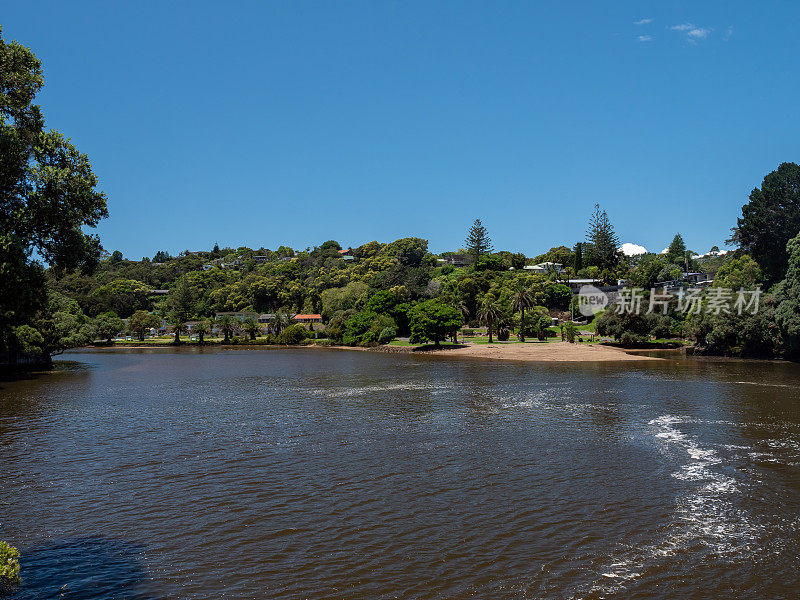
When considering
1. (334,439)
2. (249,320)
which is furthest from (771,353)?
(249,320)

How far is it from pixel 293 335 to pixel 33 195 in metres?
77.3

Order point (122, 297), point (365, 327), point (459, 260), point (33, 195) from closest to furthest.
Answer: point (33, 195) → point (365, 327) → point (122, 297) → point (459, 260)

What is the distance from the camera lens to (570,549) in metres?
13.1

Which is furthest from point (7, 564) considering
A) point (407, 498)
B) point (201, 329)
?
point (201, 329)

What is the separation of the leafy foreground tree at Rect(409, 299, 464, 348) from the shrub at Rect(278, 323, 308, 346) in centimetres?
3332

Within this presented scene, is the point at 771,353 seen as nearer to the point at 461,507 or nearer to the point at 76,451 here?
the point at 461,507

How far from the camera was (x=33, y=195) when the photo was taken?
3198cm

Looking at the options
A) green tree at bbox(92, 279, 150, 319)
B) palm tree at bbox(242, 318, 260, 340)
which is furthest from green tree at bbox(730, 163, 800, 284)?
green tree at bbox(92, 279, 150, 319)

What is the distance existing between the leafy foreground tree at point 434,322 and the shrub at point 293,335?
3332cm

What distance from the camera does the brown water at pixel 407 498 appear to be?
1173 cm

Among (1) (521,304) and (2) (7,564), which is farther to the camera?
(1) (521,304)

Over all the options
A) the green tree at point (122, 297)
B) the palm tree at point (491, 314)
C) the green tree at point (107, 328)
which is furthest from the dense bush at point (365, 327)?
the green tree at point (122, 297)

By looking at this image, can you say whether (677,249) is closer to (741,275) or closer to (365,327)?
(741,275)

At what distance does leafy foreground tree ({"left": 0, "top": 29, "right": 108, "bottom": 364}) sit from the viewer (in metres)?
28.3
